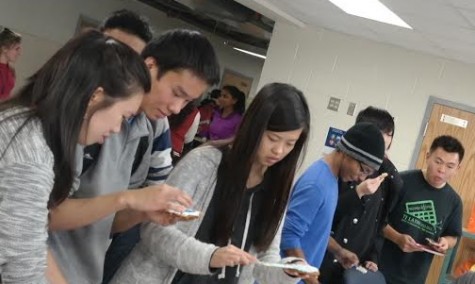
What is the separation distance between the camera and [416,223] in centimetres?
326

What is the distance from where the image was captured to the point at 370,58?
18.4ft

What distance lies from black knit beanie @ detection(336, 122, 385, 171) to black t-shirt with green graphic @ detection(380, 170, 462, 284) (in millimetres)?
1234

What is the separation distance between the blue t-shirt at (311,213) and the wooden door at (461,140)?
11.4ft

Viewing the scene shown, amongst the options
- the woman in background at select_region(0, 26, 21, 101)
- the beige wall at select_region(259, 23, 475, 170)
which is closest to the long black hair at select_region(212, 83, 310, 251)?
the woman in background at select_region(0, 26, 21, 101)

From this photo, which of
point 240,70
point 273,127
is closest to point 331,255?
point 273,127

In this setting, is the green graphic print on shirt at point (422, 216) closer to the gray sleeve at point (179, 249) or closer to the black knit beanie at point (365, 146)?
the black knit beanie at point (365, 146)

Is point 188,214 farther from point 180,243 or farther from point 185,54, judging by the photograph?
point 185,54

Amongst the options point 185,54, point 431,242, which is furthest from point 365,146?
point 431,242

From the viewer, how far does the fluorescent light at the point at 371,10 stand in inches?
160

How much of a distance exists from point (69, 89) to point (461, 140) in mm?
4869

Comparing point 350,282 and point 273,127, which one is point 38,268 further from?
point 350,282

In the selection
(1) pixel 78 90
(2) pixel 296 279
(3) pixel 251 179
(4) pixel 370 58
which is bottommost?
(2) pixel 296 279

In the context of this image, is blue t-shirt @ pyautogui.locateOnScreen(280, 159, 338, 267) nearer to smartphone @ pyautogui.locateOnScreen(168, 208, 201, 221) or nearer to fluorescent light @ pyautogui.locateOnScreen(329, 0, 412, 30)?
smartphone @ pyautogui.locateOnScreen(168, 208, 201, 221)

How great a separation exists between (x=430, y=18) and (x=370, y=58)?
1.77 meters
